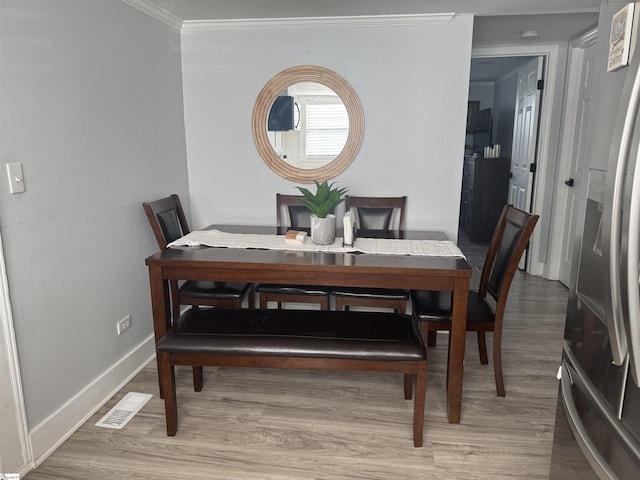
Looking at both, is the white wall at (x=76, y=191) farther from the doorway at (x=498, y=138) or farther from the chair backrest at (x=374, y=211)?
the doorway at (x=498, y=138)

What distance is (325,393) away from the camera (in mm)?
2443

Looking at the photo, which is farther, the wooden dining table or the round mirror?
the round mirror

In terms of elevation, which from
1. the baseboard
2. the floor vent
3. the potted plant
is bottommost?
the floor vent

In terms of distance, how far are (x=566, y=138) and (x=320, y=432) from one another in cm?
358

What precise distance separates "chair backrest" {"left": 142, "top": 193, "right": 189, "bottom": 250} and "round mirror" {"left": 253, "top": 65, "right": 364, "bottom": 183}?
2.58 ft

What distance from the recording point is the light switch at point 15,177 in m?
1.77

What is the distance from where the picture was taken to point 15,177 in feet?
5.88

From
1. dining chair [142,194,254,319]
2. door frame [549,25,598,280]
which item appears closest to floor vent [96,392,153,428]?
dining chair [142,194,254,319]

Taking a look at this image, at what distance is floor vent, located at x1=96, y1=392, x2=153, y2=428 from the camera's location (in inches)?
85.7

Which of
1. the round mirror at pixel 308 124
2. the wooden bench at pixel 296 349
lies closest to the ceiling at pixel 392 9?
the round mirror at pixel 308 124

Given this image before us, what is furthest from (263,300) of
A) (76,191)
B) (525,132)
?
(525,132)

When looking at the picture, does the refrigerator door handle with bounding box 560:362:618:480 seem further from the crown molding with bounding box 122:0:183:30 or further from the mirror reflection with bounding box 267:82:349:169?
Answer: the crown molding with bounding box 122:0:183:30

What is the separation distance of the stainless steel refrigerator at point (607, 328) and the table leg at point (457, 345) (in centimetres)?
59

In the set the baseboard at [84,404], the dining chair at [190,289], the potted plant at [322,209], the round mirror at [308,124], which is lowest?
the baseboard at [84,404]
